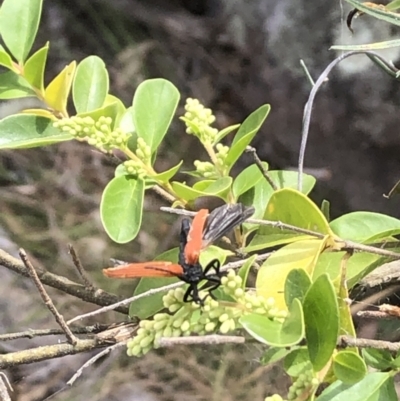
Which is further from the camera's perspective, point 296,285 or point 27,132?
point 27,132

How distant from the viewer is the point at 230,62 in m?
1.48

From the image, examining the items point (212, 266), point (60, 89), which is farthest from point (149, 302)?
point (60, 89)

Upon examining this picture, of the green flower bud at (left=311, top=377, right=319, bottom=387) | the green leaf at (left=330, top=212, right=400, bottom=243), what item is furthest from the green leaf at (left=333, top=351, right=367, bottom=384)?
the green leaf at (left=330, top=212, right=400, bottom=243)

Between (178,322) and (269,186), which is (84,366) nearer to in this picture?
(178,322)

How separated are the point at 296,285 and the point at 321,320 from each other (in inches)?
0.9

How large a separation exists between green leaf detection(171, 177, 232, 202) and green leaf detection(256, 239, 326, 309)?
2.3 inches

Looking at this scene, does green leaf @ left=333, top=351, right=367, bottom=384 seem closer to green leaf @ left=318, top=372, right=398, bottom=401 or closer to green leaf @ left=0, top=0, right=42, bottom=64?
green leaf @ left=318, top=372, right=398, bottom=401

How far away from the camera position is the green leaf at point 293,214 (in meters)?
0.36

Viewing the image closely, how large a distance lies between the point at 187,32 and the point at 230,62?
151 millimetres

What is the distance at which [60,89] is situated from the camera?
0.44 m

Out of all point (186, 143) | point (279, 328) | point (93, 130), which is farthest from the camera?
point (186, 143)

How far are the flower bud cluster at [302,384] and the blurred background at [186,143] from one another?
2.60 feet

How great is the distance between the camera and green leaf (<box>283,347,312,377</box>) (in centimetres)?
A: 32

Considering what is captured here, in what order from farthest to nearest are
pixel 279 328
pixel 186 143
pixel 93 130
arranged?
pixel 186 143 < pixel 93 130 < pixel 279 328
